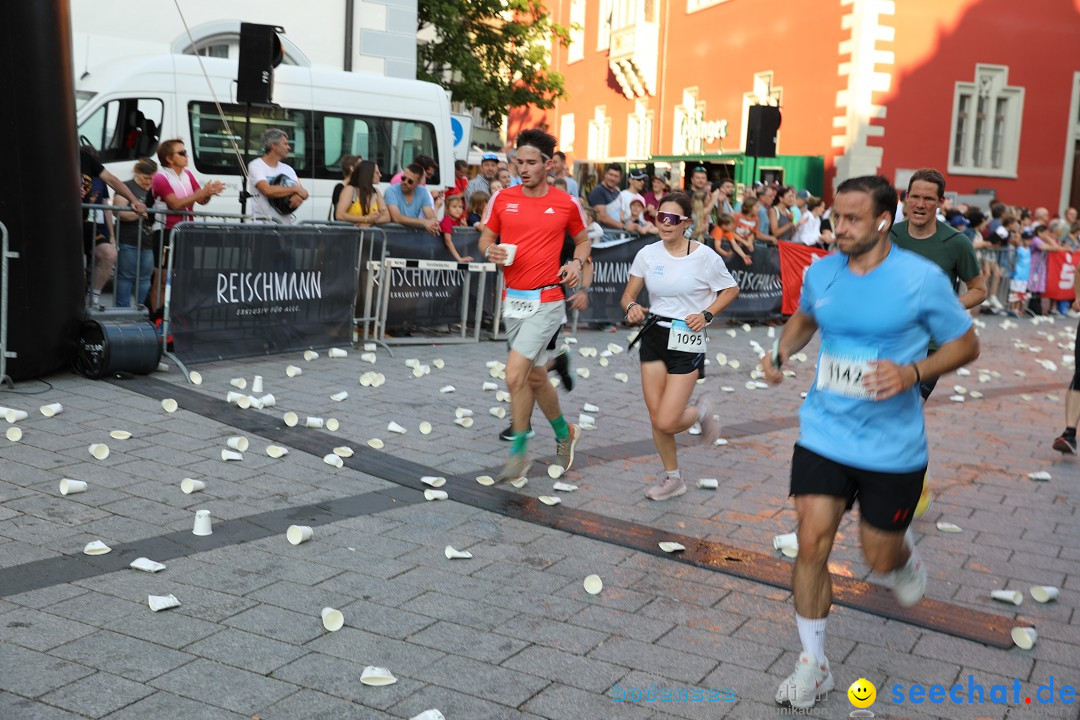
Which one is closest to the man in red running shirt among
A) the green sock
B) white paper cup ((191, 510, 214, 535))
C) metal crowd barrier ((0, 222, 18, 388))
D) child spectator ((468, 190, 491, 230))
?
the green sock

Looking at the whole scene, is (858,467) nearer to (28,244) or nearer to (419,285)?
(28,244)

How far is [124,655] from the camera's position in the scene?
3.96 m

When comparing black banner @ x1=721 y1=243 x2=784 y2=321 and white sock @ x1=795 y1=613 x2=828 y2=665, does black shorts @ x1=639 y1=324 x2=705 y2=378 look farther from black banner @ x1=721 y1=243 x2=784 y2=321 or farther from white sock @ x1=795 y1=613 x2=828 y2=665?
black banner @ x1=721 y1=243 x2=784 y2=321

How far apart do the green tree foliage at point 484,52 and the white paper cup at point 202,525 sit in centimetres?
2714

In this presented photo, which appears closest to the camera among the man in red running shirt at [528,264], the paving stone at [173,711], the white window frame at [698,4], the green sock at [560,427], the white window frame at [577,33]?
the paving stone at [173,711]

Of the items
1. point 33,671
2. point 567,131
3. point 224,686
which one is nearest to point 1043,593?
point 224,686

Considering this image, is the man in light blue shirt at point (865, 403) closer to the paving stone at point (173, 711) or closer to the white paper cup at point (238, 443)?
the paving stone at point (173, 711)

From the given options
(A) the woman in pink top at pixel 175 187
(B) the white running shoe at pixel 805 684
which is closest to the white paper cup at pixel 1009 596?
(B) the white running shoe at pixel 805 684

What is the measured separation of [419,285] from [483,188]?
4.01 m

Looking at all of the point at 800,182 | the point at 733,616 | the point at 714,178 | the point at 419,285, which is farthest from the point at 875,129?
the point at 733,616

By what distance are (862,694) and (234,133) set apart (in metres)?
13.7

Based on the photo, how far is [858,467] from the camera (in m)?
3.92

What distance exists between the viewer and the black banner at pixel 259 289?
9.52 meters

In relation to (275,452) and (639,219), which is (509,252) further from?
(639,219)
